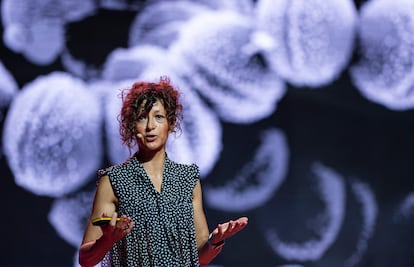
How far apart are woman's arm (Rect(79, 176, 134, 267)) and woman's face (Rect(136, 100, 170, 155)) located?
15 cm

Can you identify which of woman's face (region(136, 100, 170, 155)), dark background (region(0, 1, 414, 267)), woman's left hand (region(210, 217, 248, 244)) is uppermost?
woman's face (region(136, 100, 170, 155))

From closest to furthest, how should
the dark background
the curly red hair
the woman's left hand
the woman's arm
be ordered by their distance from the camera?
the woman's arm
the woman's left hand
the curly red hair
the dark background

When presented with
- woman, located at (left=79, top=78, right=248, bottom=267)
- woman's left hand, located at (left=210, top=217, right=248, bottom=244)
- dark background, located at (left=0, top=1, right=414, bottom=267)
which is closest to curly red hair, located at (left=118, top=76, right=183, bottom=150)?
woman, located at (left=79, top=78, right=248, bottom=267)

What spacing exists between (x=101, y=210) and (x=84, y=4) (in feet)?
5.87

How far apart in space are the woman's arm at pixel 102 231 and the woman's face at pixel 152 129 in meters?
0.15

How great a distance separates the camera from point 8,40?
3.52 metres

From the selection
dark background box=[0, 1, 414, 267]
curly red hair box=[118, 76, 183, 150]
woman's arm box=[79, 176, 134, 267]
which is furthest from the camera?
dark background box=[0, 1, 414, 267]

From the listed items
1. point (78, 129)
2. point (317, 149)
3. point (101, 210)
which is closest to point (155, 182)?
point (101, 210)

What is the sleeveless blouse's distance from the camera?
2.03m

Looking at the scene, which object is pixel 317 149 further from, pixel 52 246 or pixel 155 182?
pixel 155 182

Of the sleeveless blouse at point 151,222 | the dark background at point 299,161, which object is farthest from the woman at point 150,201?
the dark background at point 299,161

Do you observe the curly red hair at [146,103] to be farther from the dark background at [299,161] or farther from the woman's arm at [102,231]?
the dark background at [299,161]

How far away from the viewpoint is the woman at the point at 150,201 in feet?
6.64

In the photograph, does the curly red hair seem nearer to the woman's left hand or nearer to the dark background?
the woman's left hand
